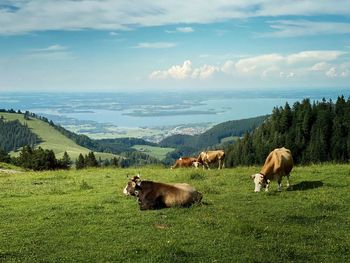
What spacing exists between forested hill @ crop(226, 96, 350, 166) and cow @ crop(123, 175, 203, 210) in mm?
91082

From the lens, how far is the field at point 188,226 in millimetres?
12547

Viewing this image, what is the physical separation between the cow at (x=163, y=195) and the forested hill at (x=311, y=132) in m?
91.1

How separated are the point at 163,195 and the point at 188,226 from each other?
3668mm

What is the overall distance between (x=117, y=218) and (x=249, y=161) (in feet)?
376

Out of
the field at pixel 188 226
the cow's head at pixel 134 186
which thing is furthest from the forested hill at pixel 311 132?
the cow's head at pixel 134 186

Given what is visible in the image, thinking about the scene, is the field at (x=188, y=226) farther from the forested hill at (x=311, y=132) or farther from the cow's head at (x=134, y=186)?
the forested hill at (x=311, y=132)

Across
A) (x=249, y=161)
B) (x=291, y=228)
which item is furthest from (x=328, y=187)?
(x=249, y=161)

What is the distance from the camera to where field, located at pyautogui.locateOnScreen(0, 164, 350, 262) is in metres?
12.5

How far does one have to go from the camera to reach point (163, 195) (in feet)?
61.9

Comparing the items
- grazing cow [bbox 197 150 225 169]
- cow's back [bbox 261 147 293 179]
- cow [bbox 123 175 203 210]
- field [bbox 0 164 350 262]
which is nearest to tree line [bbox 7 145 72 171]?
grazing cow [bbox 197 150 225 169]

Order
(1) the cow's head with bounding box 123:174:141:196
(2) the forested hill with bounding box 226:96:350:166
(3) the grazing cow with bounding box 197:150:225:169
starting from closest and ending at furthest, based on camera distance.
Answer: (1) the cow's head with bounding box 123:174:141:196 < (3) the grazing cow with bounding box 197:150:225:169 < (2) the forested hill with bounding box 226:96:350:166

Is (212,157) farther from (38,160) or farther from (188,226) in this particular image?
(38,160)

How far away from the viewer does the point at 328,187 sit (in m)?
22.5

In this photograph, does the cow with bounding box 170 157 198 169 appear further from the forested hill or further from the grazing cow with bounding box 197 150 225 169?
the forested hill
